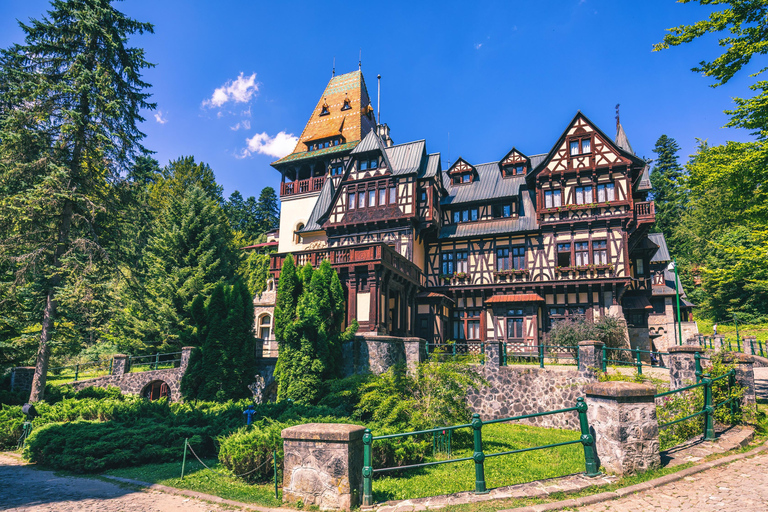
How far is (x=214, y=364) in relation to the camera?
18.8 m

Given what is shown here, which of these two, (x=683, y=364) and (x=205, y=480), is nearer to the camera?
(x=205, y=480)

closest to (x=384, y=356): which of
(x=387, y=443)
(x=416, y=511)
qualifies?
(x=387, y=443)

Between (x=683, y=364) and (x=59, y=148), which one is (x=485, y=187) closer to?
(x=683, y=364)

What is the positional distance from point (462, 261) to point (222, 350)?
15.6 metres

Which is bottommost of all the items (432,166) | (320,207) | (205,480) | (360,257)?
(205,480)

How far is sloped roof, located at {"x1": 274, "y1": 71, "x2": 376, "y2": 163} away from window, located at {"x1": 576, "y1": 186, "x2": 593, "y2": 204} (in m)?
17.2

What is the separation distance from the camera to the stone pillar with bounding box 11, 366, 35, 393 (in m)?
20.7

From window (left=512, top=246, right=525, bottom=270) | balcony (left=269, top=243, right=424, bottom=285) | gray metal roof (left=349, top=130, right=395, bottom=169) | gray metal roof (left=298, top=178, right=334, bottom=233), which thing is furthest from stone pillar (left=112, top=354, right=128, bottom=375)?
window (left=512, top=246, right=525, bottom=270)

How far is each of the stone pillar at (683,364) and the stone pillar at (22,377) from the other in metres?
25.6

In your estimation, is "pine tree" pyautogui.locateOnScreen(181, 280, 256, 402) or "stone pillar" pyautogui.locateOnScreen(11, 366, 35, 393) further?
"stone pillar" pyautogui.locateOnScreen(11, 366, 35, 393)

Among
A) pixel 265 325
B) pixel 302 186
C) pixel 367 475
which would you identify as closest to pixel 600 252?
pixel 265 325

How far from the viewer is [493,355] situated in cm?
1814

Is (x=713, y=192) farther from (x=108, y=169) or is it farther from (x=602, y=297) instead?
(x=108, y=169)

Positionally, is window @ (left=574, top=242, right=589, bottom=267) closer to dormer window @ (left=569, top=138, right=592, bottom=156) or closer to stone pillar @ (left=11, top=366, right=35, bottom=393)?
dormer window @ (left=569, top=138, right=592, bottom=156)
